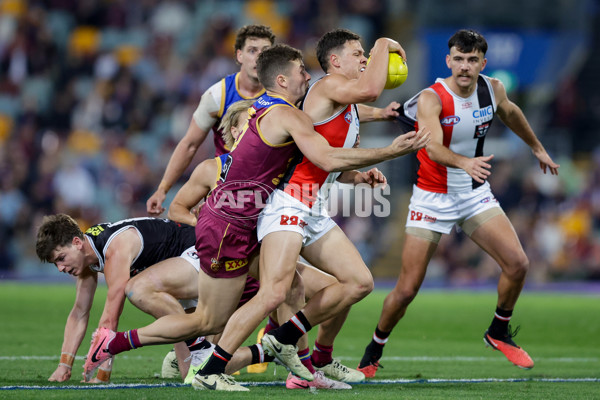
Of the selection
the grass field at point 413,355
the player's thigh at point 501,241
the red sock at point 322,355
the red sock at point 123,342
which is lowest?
the grass field at point 413,355

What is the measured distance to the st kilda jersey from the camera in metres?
7.45

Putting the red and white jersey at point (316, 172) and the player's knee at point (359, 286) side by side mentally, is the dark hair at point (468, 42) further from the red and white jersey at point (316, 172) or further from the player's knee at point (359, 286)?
the player's knee at point (359, 286)

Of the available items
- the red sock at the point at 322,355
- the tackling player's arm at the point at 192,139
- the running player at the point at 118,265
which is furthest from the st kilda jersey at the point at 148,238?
the red sock at the point at 322,355

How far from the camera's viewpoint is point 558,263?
2016 centimetres

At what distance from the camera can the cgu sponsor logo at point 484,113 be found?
8.62 metres

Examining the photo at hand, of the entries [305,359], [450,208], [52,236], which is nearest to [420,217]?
[450,208]

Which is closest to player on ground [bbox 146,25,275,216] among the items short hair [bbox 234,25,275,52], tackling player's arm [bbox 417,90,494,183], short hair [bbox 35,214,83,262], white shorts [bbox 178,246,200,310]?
short hair [bbox 234,25,275,52]

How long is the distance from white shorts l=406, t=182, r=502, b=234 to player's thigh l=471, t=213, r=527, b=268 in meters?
0.18

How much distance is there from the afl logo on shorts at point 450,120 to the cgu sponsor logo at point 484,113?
178 millimetres

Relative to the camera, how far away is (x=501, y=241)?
8320mm

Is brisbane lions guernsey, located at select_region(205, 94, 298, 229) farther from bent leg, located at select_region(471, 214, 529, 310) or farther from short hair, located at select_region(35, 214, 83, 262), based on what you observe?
bent leg, located at select_region(471, 214, 529, 310)

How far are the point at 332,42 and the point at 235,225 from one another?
1.82 m

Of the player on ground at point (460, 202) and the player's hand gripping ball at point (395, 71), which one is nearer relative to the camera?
the player's hand gripping ball at point (395, 71)

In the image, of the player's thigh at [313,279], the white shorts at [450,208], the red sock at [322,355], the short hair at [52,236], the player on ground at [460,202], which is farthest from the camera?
the white shorts at [450,208]
